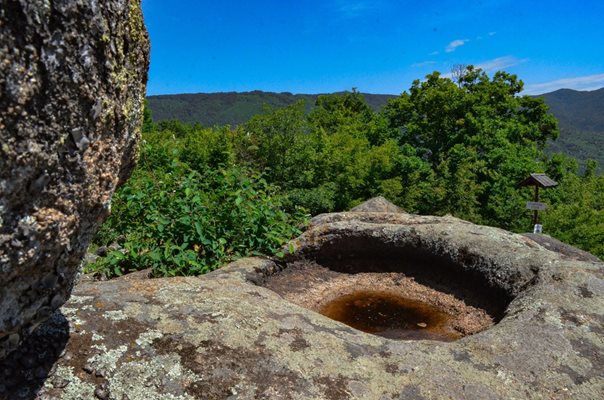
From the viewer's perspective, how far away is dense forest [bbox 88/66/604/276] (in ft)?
23.2

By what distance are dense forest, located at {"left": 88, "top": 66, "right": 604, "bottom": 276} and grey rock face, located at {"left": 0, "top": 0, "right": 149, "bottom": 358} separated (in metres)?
3.70

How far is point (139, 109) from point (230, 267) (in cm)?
403

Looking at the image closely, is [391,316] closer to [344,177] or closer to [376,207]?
[376,207]

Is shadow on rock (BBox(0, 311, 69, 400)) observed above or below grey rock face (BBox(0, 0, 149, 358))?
below

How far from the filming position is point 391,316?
24.2 ft

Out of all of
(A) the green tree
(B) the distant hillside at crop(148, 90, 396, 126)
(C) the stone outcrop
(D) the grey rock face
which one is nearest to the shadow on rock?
(C) the stone outcrop

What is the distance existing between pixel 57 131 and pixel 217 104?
164 meters

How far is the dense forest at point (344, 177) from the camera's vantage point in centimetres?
707

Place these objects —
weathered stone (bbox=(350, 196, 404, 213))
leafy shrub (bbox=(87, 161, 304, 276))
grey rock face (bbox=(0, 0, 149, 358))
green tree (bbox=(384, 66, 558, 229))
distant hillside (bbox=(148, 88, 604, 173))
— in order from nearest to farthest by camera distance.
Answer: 1. grey rock face (bbox=(0, 0, 149, 358))
2. leafy shrub (bbox=(87, 161, 304, 276))
3. weathered stone (bbox=(350, 196, 404, 213))
4. green tree (bbox=(384, 66, 558, 229))
5. distant hillside (bbox=(148, 88, 604, 173))

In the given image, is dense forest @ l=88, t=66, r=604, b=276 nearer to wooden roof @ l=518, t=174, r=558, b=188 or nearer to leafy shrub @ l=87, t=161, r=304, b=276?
leafy shrub @ l=87, t=161, r=304, b=276

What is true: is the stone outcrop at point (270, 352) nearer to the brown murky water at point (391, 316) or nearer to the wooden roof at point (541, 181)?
the brown murky water at point (391, 316)

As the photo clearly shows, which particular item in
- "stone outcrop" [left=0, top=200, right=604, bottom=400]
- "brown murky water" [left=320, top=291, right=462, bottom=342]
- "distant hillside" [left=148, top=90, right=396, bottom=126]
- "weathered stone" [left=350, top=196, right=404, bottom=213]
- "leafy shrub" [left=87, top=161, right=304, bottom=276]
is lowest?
"brown murky water" [left=320, top=291, right=462, bottom=342]

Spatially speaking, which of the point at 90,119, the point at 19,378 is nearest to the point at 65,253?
the point at 90,119

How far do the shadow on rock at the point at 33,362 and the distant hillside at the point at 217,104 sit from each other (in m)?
141
